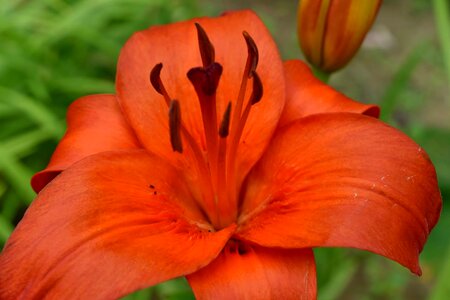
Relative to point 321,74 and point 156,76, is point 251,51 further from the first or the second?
point 321,74

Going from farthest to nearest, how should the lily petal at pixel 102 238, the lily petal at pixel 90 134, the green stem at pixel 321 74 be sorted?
the green stem at pixel 321 74, the lily petal at pixel 90 134, the lily petal at pixel 102 238

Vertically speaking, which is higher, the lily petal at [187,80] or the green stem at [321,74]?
the lily petal at [187,80]

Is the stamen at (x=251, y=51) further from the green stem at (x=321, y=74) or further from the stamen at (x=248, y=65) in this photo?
the green stem at (x=321, y=74)

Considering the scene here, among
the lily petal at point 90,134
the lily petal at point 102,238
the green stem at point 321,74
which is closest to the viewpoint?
the lily petal at point 102,238

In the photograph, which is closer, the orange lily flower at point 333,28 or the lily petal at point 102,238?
the lily petal at point 102,238

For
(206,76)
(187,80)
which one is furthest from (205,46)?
(187,80)

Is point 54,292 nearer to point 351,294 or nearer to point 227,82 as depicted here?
point 227,82

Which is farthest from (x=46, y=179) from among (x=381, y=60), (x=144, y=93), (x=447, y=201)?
(x=381, y=60)

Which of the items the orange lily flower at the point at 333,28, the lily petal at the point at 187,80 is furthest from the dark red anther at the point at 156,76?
the orange lily flower at the point at 333,28
